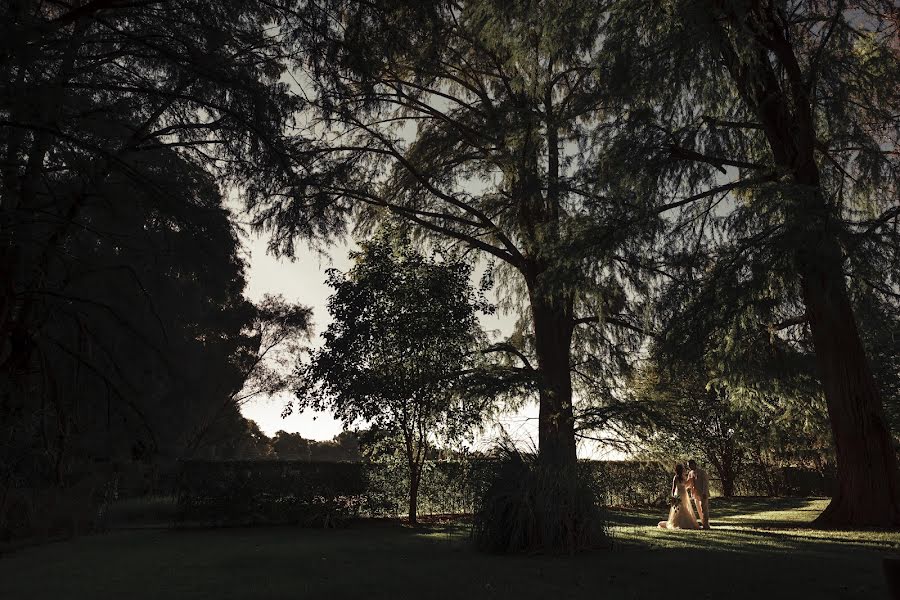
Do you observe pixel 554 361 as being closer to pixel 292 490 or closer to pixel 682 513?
pixel 682 513


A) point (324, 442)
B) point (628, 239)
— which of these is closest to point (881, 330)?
point (628, 239)

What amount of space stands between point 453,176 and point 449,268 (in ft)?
9.28

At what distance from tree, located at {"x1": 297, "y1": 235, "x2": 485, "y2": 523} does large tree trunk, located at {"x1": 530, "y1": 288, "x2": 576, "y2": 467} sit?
1.69 meters

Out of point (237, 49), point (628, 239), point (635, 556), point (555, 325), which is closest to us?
point (237, 49)

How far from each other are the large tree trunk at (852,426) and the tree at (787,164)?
2 centimetres

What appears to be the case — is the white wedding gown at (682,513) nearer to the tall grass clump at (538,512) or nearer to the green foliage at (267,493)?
the tall grass clump at (538,512)

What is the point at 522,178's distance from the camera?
1506 centimetres

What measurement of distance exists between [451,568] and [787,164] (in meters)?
9.92

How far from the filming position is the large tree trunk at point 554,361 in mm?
15273

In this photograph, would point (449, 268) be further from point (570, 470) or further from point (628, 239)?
→ point (570, 470)

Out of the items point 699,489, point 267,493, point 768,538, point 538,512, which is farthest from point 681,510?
point 267,493

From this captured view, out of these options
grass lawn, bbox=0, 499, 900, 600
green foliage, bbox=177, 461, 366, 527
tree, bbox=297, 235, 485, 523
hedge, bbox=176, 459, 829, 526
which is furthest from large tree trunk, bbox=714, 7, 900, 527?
green foliage, bbox=177, 461, 366, 527

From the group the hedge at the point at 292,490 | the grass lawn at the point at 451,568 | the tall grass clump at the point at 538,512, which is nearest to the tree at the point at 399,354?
the hedge at the point at 292,490

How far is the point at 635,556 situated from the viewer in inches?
316
